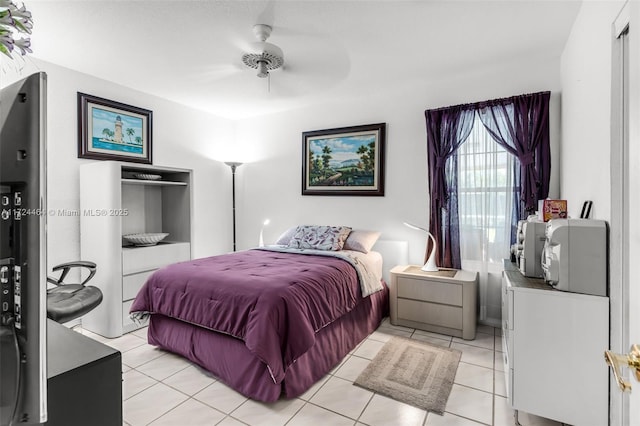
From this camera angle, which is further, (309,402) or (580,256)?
(309,402)

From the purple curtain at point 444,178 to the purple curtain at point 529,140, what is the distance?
0.36 metres

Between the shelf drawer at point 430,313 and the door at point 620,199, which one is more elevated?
the door at point 620,199

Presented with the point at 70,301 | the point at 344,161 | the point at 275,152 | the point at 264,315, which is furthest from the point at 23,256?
the point at 275,152

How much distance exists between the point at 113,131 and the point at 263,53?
202 cm

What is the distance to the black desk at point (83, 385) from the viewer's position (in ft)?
2.36

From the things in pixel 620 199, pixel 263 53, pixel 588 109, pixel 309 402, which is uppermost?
pixel 263 53

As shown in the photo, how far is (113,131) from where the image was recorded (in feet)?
11.3

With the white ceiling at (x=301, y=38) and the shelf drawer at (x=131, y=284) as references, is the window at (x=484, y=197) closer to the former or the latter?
the white ceiling at (x=301, y=38)

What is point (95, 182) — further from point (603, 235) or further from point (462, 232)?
point (603, 235)

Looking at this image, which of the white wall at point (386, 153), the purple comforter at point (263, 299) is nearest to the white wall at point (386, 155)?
the white wall at point (386, 153)

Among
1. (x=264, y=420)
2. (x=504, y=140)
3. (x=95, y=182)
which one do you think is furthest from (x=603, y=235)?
(x=95, y=182)

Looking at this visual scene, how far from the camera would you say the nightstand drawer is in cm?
296

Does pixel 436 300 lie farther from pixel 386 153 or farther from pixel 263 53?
pixel 263 53

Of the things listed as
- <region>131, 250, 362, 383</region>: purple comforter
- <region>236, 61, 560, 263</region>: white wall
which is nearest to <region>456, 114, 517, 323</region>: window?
<region>236, 61, 560, 263</region>: white wall
